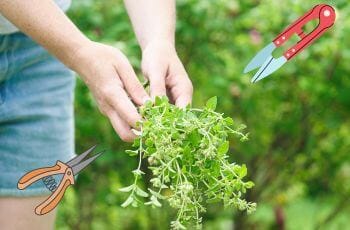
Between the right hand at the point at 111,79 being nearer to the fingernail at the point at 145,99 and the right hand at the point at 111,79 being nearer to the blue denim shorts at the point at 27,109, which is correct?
the fingernail at the point at 145,99

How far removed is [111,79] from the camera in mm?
1242

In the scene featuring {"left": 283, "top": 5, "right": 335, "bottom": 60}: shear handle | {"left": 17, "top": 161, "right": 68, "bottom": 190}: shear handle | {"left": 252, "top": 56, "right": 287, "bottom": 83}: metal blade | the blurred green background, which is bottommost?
{"left": 17, "top": 161, "right": 68, "bottom": 190}: shear handle

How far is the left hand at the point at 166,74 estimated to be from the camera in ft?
4.23

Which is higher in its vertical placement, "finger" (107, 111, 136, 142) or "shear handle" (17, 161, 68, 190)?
"finger" (107, 111, 136, 142)

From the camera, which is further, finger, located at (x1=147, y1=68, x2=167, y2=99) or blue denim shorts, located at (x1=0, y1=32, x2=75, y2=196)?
blue denim shorts, located at (x1=0, y1=32, x2=75, y2=196)

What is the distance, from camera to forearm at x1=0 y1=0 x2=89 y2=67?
123 centimetres

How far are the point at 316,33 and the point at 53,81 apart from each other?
541mm

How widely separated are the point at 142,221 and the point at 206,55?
28.9 inches

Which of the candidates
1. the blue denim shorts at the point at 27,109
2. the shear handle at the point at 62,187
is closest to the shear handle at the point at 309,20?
the shear handle at the point at 62,187

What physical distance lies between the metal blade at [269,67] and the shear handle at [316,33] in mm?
13

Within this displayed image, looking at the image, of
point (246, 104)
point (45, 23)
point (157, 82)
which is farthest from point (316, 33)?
point (246, 104)

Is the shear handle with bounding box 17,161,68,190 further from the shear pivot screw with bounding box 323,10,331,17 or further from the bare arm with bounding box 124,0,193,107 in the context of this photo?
the shear pivot screw with bounding box 323,10,331,17

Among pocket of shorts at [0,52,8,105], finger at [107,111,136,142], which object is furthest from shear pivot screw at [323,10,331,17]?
pocket of shorts at [0,52,8,105]

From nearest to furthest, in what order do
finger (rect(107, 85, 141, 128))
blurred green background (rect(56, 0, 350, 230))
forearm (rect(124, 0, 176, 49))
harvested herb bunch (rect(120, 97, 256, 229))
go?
1. harvested herb bunch (rect(120, 97, 256, 229))
2. finger (rect(107, 85, 141, 128))
3. forearm (rect(124, 0, 176, 49))
4. blurred green background (rect(56, 0, 350, 230))
